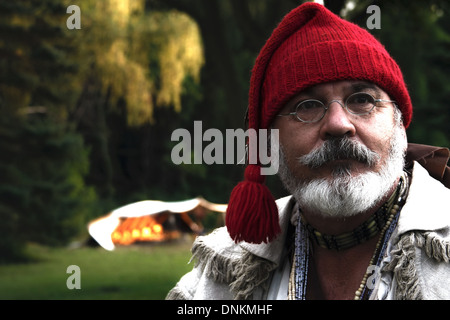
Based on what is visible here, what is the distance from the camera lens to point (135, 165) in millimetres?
20641

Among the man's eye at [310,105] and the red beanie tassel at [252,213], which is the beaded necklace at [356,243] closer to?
the red beanie tassel at [252,213]

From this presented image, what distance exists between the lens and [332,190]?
183cm

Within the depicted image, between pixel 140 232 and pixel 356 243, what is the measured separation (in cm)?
1287

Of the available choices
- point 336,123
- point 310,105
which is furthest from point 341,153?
point 310,105

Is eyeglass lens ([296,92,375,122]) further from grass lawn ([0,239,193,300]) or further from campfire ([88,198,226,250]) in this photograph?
campfire ([88,198,226,250])

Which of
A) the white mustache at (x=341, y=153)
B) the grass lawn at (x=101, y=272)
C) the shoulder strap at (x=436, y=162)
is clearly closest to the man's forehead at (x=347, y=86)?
the white mustache at (x=341, y=153)

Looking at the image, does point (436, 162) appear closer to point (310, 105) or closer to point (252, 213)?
point (310, 105)

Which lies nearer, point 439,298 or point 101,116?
point 439,298

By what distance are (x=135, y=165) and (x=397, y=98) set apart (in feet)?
62.3

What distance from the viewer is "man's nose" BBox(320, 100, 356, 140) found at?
179cm

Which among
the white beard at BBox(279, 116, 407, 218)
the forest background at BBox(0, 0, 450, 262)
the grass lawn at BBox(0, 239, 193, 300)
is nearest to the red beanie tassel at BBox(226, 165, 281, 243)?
the white beard at BBox(279, 116, 407, 218)

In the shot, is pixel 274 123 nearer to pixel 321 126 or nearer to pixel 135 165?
pixel 321 126
